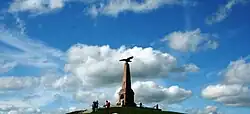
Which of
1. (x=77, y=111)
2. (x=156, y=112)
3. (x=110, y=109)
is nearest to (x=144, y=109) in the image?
(x=156, y=112)

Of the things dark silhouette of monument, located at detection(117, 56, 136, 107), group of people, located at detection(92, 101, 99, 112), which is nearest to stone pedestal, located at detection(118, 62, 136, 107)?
dark silhouette of monument, located at detection(117, 56, 136, 107)

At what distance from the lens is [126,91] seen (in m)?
95.8

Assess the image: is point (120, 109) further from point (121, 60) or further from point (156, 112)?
point (121, 60)

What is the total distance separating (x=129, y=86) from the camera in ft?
318

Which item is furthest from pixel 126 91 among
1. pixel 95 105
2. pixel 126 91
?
pixel 95 105

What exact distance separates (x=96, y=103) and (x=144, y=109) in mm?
9248

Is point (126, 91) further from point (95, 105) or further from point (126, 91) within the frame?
point (95, 105)

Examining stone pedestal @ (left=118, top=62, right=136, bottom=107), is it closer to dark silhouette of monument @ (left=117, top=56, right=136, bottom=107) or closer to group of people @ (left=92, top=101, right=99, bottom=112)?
dark silhouette of monument @ (left=117, top=56, right=136, bottom=107)

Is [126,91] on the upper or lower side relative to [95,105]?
upper

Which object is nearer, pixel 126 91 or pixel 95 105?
pixel 95 105

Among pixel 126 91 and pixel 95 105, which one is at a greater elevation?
pixel 126 91

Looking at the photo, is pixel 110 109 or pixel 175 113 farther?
pixel 175 113

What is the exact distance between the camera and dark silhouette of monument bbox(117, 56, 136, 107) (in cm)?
9540

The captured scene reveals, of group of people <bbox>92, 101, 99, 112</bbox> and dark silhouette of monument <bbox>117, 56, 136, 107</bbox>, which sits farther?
dark silhouette of monument <bbox>117, 56, 136, 107</bbox>
